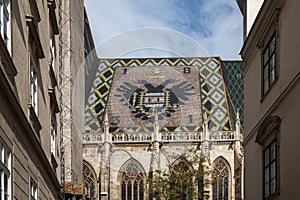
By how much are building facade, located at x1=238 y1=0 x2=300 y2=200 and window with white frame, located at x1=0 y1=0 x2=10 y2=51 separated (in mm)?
4888

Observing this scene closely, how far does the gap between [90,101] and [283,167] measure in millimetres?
37651

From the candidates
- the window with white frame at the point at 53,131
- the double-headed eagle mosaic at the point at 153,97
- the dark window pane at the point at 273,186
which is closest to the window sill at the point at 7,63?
the dark window pane at the point at 273,186

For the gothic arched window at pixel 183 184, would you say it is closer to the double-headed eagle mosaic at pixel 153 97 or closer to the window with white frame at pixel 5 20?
the double-headed eagle mosaic at pixel 153 97

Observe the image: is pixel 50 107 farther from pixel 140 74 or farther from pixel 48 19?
pixel 140 74

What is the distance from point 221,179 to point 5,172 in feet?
127

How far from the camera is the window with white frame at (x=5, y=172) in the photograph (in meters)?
8.71

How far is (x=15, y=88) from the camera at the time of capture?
988 centimetres

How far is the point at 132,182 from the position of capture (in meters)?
47.2

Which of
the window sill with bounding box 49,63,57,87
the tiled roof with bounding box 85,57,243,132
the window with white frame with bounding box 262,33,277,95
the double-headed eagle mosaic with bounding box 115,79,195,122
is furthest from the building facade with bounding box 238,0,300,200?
the double-headed eagle mosaic with bounding box 115,79,195,122

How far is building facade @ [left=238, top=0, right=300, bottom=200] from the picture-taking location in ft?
38.7

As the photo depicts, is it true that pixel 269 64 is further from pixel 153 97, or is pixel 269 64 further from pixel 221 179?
pixel 153 97

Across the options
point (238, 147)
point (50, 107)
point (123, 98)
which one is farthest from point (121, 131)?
point (50, 107)

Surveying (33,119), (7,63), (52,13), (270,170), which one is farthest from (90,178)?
(7,63)

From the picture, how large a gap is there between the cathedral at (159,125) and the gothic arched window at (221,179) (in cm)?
1
